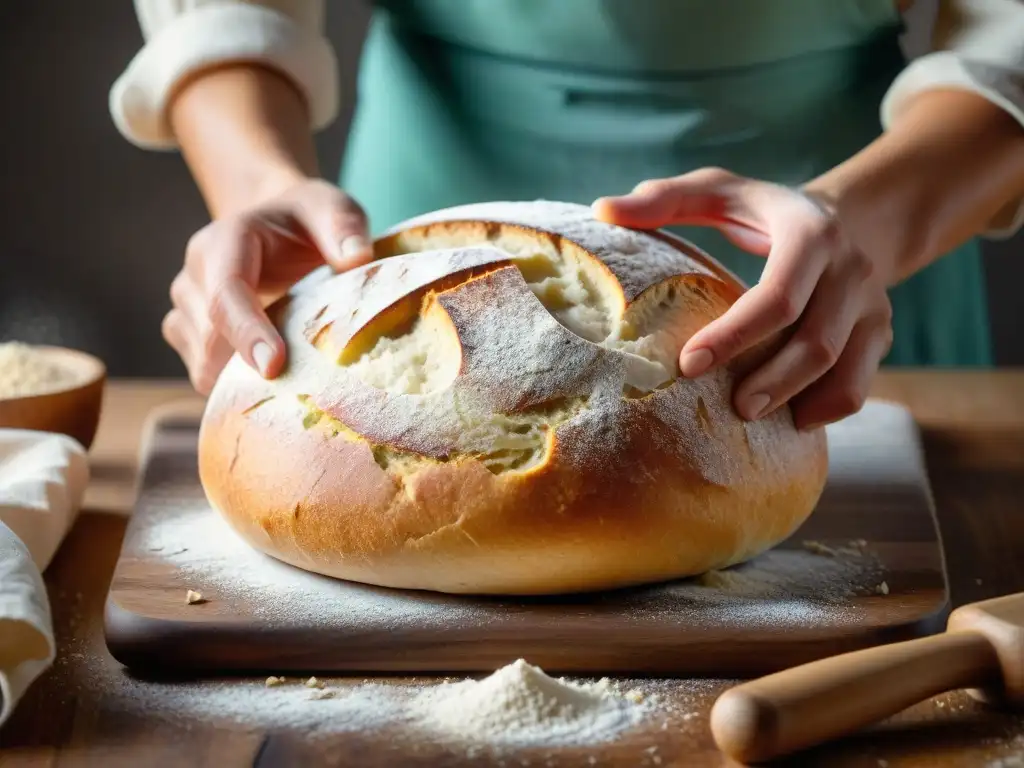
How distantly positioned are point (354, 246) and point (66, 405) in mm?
481

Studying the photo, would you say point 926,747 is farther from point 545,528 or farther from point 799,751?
point 545,528

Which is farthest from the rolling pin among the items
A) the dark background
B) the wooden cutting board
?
the dark background

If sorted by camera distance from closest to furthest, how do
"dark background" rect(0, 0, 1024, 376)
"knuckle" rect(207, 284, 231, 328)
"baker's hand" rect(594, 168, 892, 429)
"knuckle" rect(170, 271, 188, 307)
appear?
"baker's hand" rect(594, 168, 892, 429) → "knuckle" rect(207, 284, 231, 328) → "knuckle" rect(170, 271, 188, 307) → "dark background" rect(0, 0, 1024, 376)

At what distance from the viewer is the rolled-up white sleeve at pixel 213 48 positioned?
1.77 metres

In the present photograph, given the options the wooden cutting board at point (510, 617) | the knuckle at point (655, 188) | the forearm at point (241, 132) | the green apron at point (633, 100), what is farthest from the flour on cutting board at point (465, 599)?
the green apron at point (633, 100)

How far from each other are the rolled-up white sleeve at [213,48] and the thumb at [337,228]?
0.51 m

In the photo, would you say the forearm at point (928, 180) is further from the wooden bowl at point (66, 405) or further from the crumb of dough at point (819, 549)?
the wooden bowl at point (66, 405)

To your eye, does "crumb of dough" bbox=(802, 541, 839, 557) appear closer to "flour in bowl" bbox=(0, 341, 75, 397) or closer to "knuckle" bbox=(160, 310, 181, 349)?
"knuckle" bbox=(160, 310, 181, 349)

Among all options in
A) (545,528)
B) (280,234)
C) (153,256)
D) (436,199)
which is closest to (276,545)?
(545,528)

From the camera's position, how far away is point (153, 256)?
336 cm

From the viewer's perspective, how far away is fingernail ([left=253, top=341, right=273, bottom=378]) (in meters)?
1.19

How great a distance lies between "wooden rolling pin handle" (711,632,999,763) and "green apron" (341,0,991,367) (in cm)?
113

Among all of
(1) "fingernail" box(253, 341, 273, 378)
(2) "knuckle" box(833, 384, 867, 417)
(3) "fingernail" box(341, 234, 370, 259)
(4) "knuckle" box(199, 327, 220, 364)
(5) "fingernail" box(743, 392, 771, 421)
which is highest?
(3) "fingernail" box(341, 234, 370, 259)

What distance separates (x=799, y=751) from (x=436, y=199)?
1338 millimetres
